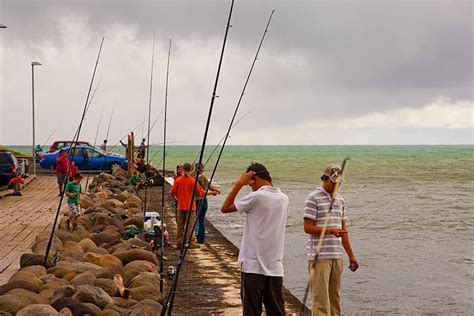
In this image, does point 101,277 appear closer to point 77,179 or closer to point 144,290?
point 144,290

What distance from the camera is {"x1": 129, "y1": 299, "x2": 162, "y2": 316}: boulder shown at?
7.93 meters

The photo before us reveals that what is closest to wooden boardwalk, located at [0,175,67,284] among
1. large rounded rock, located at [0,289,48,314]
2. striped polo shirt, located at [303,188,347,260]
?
large rounded rock, located at [0,289,48,314]

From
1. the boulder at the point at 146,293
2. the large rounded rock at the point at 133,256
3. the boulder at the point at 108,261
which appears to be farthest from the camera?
the large rounded rock at the point at 133,256

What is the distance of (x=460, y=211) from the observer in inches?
1212

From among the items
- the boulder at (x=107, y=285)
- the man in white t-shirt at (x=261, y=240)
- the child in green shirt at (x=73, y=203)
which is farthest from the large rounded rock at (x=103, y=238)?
the man in white t-shirt at (x=261, y=240)

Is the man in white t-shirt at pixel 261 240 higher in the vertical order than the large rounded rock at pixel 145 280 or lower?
higher

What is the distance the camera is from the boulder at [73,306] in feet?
25.3

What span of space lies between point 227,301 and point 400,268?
7.14 meters

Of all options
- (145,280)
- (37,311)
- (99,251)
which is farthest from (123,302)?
(99,251)

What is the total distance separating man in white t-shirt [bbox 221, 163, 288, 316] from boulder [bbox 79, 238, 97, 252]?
19.3 ft

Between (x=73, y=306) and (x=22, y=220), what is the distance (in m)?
9.93

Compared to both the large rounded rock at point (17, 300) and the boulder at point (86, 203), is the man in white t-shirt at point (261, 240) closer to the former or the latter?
the large rounded rock at point (17, 300)

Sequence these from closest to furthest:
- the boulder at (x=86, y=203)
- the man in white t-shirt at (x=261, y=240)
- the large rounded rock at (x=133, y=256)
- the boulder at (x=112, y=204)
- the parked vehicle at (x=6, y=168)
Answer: the man in white t-shirt at (x=261, y=240) < the large rounded rock at (x=133, y=256) < the boulder at (x=86, y=203) < the boulder at (x=112, y=204) < the parked vehicle at (x=6, y=168)

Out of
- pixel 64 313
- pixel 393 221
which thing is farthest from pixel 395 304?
pixel 393 221
